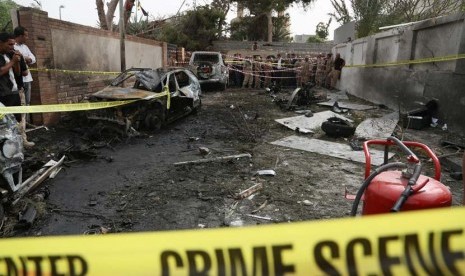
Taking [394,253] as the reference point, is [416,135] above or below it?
below

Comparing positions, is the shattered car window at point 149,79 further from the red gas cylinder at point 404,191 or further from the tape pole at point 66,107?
the red gas cylinder at point 404,191

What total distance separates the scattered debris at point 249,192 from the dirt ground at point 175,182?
6 cm

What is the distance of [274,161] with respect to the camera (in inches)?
235

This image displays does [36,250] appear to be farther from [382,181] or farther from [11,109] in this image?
[11,109]

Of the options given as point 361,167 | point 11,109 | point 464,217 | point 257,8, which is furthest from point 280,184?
point 257,8

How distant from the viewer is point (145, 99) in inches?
294

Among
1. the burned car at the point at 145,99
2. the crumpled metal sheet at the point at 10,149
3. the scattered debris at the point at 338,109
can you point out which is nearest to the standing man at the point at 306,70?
the scattered debris at the point at 338,109

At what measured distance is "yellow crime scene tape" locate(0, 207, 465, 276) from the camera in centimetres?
108

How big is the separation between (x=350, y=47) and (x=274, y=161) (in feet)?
43.0

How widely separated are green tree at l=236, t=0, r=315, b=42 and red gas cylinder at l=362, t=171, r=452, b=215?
2873 cm

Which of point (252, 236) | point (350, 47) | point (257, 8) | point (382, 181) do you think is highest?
point (257, 8)

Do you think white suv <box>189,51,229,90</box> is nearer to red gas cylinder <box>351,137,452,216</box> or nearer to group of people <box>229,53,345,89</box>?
group of people <box>229,53,345,89</box>

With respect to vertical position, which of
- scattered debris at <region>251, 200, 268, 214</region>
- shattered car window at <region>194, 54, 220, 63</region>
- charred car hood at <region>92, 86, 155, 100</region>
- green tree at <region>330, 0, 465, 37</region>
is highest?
green tree at <region>330, 0, 465, 37</region>

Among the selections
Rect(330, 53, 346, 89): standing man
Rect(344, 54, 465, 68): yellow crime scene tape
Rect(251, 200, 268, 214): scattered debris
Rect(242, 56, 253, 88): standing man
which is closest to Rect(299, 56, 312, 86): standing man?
Rect(330, 53, 346, 89): standing man
